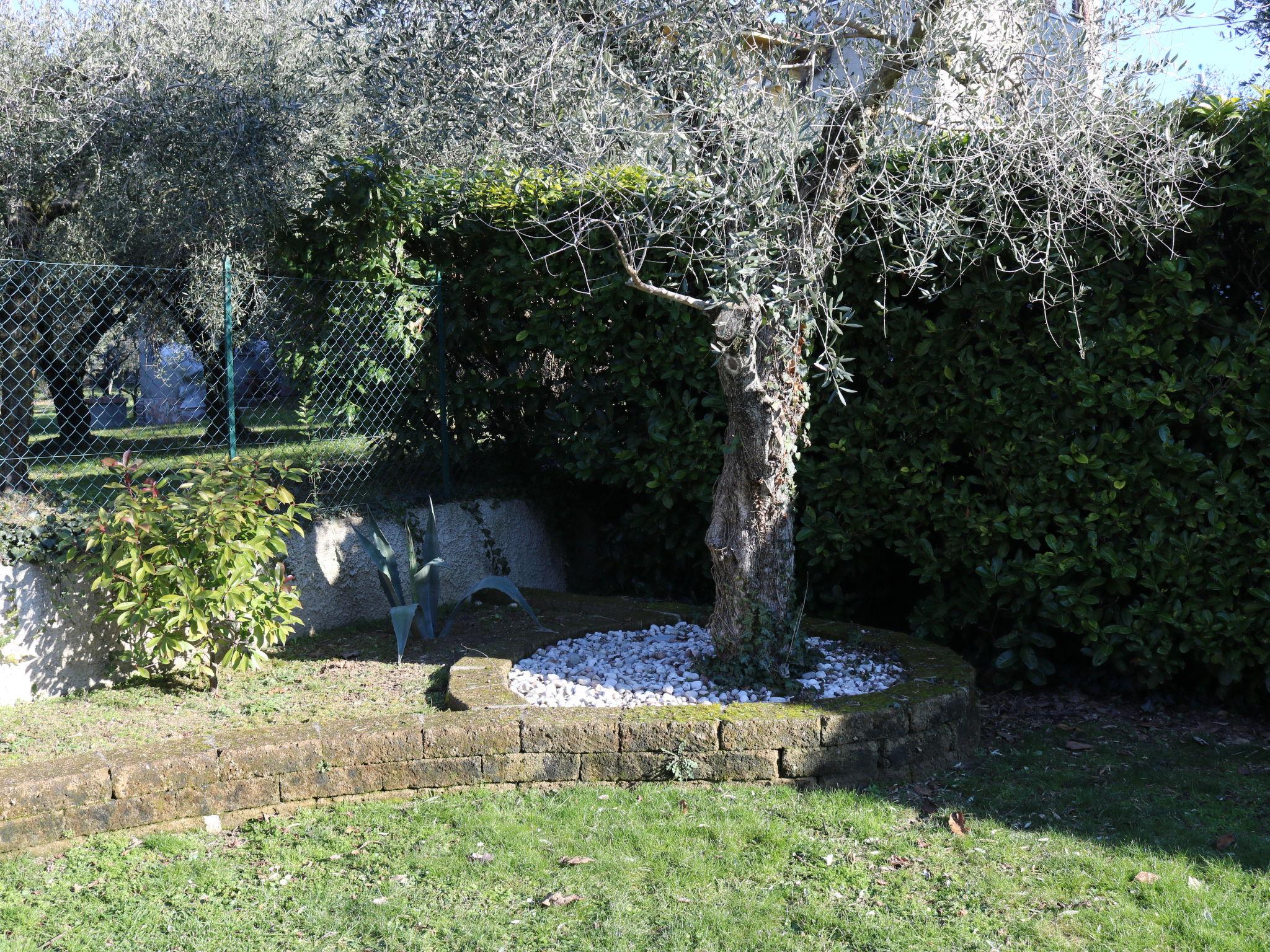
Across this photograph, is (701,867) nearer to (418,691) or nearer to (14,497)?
(418,691)

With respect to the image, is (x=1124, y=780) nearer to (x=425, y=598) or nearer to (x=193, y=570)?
(x=425, y=598)

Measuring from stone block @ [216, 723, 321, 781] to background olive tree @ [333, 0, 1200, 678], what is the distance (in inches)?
74.6

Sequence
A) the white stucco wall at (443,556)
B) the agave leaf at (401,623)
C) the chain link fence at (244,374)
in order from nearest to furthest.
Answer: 1. the agave leaf at (401,623)
2. the white stucco wall at (443,556)
3. the chain link fence at (244,374)

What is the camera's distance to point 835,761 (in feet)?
13.8

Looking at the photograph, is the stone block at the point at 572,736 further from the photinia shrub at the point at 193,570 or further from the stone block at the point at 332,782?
the photinia shrub at the point at 193,570

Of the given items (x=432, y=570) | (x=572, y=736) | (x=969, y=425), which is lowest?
(x=572, y=736)

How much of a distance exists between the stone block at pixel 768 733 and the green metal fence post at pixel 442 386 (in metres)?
3.14

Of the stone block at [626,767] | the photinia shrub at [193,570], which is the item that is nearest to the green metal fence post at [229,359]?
the photinia shrub at [193,570]

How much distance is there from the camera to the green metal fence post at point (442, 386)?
22.2 feet

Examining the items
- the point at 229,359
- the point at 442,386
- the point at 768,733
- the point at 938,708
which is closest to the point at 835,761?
the point at 768,733

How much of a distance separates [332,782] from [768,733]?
175 centimetres

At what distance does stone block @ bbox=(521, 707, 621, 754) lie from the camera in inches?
165

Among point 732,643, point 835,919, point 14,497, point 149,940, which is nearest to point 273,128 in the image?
point 14,497

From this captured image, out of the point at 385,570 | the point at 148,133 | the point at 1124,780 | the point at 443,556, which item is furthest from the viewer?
the point at 148,133
